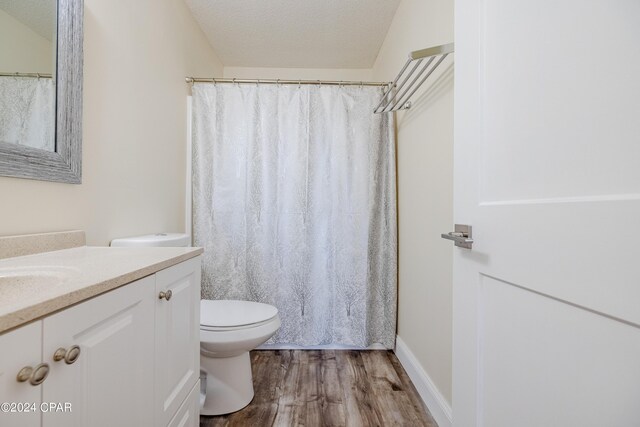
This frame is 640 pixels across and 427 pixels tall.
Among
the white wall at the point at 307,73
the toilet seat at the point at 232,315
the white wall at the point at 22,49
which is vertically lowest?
the toilet seat at the point at 232,315

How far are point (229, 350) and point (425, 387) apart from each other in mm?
1012

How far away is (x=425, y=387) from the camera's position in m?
1.39

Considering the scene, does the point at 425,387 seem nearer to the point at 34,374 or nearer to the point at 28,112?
the point at 34,374

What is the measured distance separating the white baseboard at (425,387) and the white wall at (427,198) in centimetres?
3

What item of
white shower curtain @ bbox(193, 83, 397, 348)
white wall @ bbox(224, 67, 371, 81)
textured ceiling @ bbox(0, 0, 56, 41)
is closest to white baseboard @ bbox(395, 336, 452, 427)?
white shower curtain @ bbox(193, 83, 397, 348)

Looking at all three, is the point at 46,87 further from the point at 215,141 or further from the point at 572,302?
the point at 572,302

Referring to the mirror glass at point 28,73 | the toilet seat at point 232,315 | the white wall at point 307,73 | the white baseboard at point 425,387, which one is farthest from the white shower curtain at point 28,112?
the white wall at point 307,73

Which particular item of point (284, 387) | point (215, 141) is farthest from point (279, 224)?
point (284, 387)

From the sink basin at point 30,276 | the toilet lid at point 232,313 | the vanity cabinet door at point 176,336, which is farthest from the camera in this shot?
the toilet lid at point 232,313

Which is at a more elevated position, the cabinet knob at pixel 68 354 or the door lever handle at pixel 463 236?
the door lever handle at pixel 463 236

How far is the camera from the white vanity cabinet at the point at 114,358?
1.28 feet

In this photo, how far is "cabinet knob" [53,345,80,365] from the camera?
1.40ft

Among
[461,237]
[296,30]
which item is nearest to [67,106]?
[461,237]

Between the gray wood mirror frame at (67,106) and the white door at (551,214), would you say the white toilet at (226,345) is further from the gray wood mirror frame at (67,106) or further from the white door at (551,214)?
the white door at (551,214)
